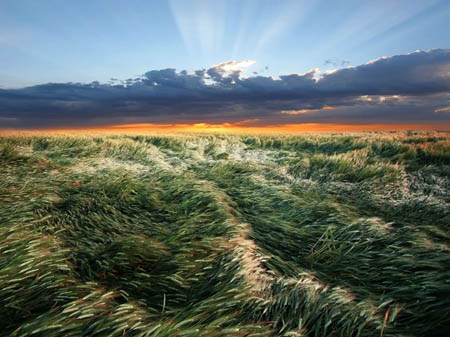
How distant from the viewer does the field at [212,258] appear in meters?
1.76

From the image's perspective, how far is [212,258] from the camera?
252 centimetres

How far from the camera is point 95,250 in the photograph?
8.45ft

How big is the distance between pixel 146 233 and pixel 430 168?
316 inches

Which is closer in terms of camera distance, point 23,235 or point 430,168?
point 23,235

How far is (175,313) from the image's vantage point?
190 centimetres

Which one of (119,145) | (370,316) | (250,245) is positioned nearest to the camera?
(370,316)

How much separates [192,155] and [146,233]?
6245mm

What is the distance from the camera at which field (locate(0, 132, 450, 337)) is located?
5.77 ft

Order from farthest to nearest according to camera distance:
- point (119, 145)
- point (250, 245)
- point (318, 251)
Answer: point (119, 145) → point (318, 251) → point (250, 245)

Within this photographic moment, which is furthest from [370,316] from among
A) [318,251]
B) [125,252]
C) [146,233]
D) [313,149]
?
[313,149]

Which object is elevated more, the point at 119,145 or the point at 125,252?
the point at 119,145

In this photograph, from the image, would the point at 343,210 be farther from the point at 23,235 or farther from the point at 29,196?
the point at 29,196

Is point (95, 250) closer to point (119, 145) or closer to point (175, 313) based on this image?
point (175, 313)

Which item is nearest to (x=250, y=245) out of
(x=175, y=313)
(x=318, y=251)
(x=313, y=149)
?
(x=318, y=251)
